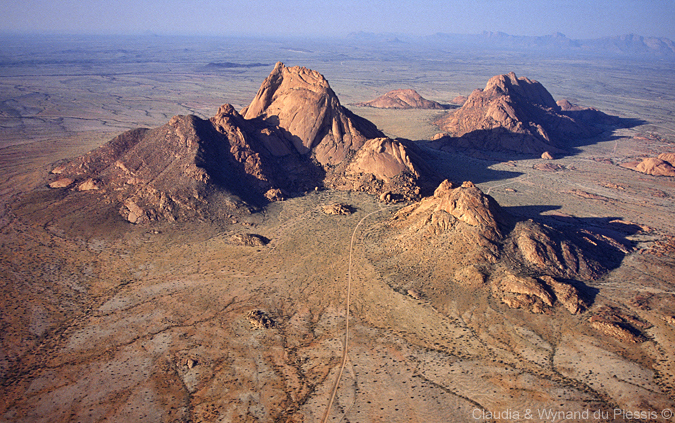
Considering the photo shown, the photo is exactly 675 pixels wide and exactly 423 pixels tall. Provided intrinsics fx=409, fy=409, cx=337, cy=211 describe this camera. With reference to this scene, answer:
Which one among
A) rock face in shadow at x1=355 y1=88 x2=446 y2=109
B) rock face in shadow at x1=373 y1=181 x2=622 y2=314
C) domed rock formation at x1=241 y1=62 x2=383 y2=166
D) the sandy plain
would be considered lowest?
the sandy plain

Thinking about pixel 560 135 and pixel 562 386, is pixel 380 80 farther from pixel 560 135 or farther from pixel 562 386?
pixel 562 386

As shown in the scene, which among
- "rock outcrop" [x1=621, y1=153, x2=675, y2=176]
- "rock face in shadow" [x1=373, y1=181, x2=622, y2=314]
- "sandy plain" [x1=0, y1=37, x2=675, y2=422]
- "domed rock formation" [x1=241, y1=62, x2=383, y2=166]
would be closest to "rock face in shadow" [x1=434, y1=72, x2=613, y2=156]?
"rock outcrop" [x1=621, y1=153, x2=675, y2=176]

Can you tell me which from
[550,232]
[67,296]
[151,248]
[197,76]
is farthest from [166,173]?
[197,76]

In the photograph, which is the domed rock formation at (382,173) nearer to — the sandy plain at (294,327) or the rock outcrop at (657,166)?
the sandy plain at (294,327)

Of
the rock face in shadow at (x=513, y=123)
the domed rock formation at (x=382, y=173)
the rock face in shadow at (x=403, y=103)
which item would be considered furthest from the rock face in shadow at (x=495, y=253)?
the rock face in shadow at (x=403, y=103)

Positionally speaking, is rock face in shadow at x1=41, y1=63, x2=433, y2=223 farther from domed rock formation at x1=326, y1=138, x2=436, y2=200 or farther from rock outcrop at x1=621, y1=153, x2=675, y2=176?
rock outcrop at x1=621, y1=153, x2=675, y2=176

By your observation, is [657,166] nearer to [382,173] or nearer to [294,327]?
[382,173]

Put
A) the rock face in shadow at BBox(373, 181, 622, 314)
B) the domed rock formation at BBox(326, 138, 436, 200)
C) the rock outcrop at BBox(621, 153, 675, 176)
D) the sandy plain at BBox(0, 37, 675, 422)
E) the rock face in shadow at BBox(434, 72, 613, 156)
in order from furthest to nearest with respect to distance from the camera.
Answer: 1. the rock face in shadow at BBox(434, 72, 613, 156)
2. the rock outcrop at BBox(621, 153, 675, 176)
3. the domed rock formation at BBox(326, 138, 436, 200)
4. the rock face in shadow at BBox(373, 181, 622, 314)
5. the sandy plain at BBox(0, 37, 675, 422)
